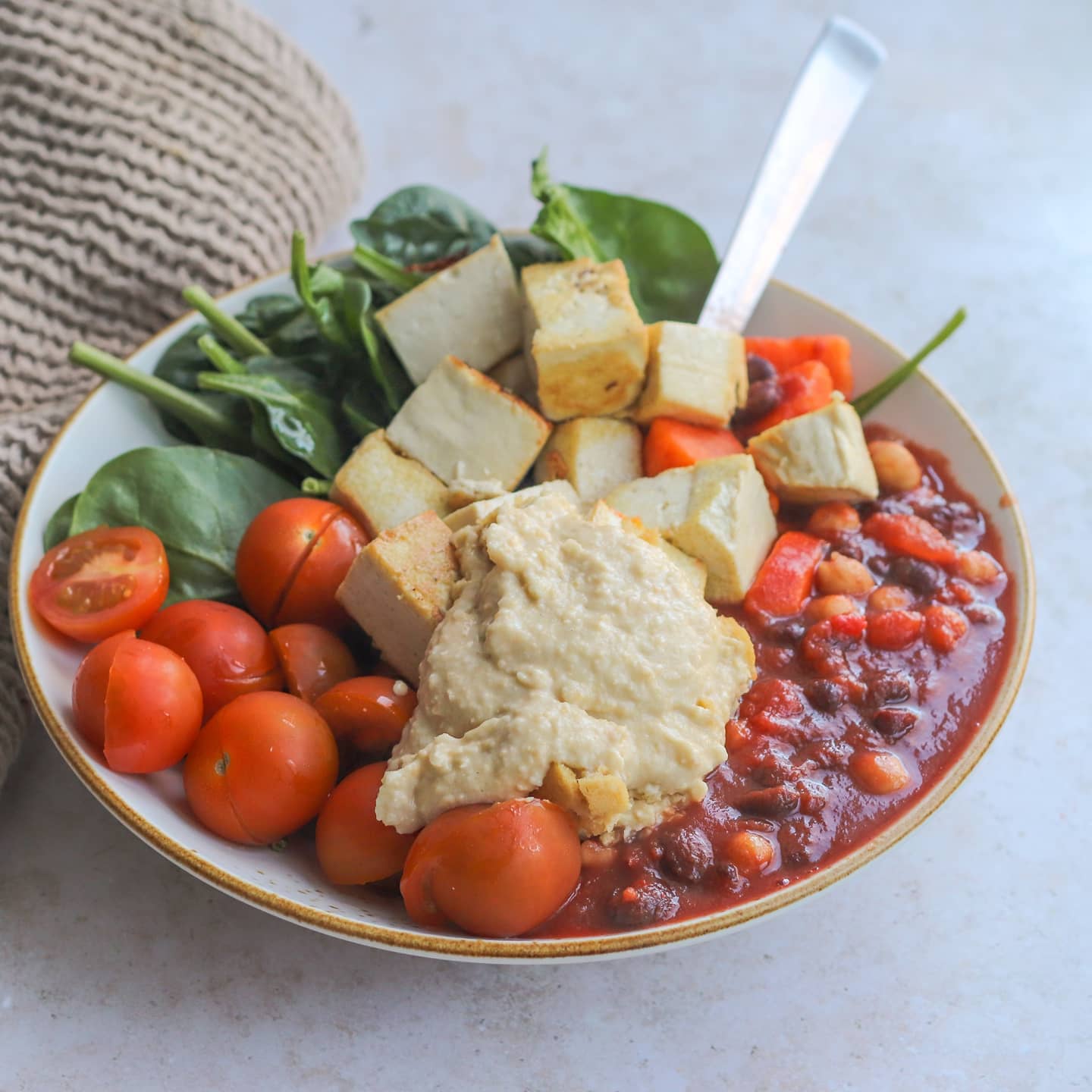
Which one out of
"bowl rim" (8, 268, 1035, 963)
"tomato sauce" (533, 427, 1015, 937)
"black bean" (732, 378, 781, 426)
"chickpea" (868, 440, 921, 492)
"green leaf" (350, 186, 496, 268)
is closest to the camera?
"bowl rim" (8, 268, 1035, 963)

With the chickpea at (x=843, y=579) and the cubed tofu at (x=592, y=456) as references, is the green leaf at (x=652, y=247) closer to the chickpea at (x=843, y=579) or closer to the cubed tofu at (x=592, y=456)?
the cubed tofu at (x=592, y=456)

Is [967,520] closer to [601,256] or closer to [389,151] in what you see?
[601,256]

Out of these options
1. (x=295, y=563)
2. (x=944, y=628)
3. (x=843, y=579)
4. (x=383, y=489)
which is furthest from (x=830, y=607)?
(x=295, y=563)

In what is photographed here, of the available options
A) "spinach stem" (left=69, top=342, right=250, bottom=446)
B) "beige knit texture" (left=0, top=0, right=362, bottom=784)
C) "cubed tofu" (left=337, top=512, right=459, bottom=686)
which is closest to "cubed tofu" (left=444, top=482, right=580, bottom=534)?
"cubed tofu" (left=337, top=512, right=459, bottom=686)

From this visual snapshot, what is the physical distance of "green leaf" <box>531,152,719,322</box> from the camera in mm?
2770

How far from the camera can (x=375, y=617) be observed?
2.12 metres

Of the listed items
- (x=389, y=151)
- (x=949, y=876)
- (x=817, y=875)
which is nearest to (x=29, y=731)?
(x=817, y=875)

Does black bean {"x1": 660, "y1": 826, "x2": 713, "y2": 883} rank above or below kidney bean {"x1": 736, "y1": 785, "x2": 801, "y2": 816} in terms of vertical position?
below

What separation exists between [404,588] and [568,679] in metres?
0.37

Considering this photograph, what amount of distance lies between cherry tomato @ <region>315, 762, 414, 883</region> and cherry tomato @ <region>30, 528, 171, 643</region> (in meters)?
0.56

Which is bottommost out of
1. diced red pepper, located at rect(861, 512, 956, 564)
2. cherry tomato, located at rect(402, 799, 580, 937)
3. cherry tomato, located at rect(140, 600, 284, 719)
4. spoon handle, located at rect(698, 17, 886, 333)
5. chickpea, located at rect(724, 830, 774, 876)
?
cherry tomato, located at rect(140, 600, 284, 719)

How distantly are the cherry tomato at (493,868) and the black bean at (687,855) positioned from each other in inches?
5.8

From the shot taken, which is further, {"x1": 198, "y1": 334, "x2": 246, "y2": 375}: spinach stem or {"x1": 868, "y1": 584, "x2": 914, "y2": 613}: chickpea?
{"x1": 198, "y1": 334, "x2": 246, "y2": 375}: spinach stem

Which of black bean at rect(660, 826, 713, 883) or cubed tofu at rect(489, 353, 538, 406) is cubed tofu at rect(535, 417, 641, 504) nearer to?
cubed tofu at rect(489, 353, 538, 406)
